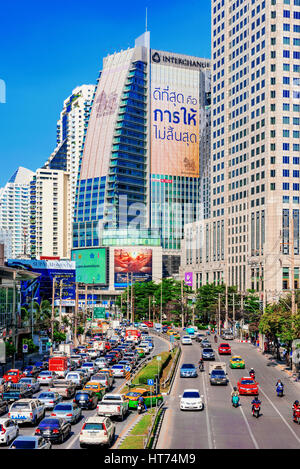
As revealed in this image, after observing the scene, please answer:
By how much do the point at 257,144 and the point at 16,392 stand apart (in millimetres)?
125372

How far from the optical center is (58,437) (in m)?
33.1

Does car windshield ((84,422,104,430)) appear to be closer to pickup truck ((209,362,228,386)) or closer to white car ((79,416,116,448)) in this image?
white car ((79,416,116,448))

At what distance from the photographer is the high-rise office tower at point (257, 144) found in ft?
507

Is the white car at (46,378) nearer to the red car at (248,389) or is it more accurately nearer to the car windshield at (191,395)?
the car windshield at (191,395)

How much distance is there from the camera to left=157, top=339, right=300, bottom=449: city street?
3334 cm

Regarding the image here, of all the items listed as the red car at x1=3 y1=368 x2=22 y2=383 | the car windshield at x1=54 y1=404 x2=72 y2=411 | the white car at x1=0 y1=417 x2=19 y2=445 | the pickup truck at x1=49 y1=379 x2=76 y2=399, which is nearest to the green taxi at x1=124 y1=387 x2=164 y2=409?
the pickup truck at x1=49 y1=379 x2=76 y2=399

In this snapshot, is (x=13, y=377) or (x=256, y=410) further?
(x=13, y=377)

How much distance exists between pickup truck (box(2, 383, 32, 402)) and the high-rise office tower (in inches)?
3922

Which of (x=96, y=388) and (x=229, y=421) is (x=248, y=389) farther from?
(x=229, y=421)

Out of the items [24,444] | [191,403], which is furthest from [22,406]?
[24,444]

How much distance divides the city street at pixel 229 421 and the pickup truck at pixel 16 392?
1113 centimetres

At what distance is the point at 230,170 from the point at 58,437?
151 metres

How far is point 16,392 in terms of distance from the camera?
48.6 meters

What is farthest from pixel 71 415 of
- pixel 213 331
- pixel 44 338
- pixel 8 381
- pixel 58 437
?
pixel 213 331
